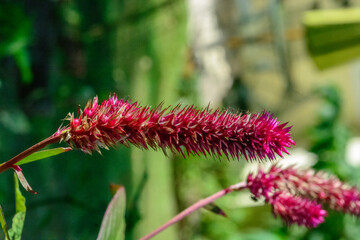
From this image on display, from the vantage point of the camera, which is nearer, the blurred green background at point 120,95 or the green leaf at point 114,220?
the green leaf at point 114,220

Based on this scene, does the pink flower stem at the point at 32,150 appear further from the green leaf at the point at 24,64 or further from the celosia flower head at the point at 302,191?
the green leaf at the point at 24,64

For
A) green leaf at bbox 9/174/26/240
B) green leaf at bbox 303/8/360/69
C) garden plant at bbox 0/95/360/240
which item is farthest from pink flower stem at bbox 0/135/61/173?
green leaf at bbox 303/8/360/69

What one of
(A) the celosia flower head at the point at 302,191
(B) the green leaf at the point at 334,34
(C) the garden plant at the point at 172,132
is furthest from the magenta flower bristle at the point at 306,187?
(B) the green leaf at the point at 334,34

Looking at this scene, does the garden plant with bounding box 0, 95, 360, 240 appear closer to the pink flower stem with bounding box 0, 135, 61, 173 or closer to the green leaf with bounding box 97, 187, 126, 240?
the pink flower stem with bounding box 0, 135, 61, 173

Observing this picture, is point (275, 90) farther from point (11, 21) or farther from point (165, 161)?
point (11, 21)

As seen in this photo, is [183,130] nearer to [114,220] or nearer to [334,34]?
[114,220]

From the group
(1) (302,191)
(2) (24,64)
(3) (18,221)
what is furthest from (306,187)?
(2) (24,64)
